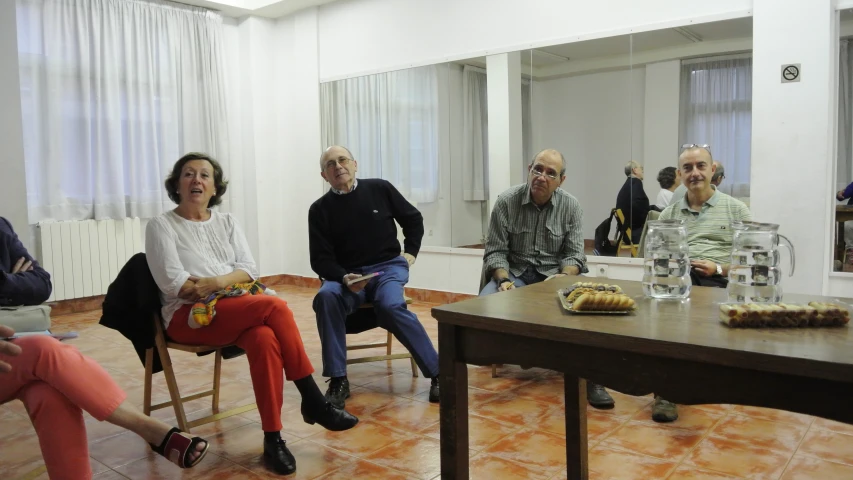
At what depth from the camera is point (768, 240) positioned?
5.01 ft

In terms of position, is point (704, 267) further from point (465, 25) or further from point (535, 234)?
point (465, 25)

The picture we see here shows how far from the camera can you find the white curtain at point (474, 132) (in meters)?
5.16

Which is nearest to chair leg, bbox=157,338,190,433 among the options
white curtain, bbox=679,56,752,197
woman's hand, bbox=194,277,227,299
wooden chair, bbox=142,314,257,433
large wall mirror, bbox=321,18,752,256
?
wooden chair, bbox=142,314,257,433

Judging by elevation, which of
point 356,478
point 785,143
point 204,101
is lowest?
point 356,478

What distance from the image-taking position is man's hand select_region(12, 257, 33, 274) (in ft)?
8.77

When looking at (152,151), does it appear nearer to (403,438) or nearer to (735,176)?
(403,438)

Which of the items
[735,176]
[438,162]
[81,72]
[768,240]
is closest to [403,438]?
[768,240]

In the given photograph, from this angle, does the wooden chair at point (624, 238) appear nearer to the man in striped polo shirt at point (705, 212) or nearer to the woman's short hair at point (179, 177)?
the man in striped polo shirt at point (705, 212)

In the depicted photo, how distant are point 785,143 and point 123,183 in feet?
16.5

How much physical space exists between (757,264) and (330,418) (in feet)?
5.29

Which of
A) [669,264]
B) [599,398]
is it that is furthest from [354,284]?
[669,264]

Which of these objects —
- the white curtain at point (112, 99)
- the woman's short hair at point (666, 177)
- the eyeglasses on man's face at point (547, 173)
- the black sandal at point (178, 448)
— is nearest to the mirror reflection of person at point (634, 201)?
the woman's short hair at point (666, 177)

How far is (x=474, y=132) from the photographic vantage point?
206 inches

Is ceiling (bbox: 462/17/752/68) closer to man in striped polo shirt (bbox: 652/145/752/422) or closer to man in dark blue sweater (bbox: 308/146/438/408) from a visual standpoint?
man in striped polo shirt (bbox: 652/145/752/422)
